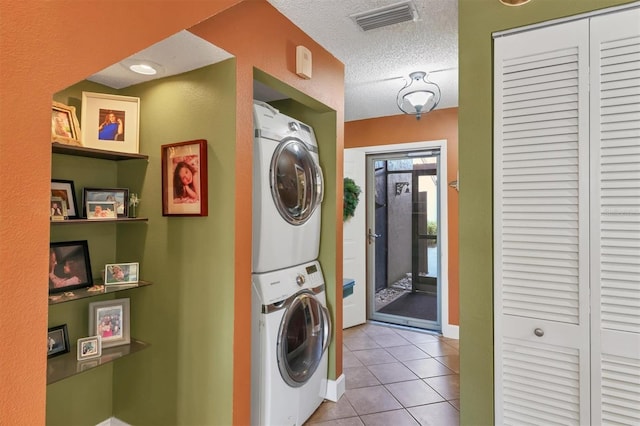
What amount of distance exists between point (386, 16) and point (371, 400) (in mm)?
2619

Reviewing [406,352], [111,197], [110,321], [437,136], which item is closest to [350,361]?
[406,352]

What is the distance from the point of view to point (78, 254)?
1857 mm

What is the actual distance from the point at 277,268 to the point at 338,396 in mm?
1217

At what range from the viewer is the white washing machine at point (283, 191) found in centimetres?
193

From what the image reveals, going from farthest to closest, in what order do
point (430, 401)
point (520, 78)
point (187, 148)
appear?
point (430, 401)
point (187, 148)
point (520, 78)

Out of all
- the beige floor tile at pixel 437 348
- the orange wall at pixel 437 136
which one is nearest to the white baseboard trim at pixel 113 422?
the beige floor tile at pixel 437 348

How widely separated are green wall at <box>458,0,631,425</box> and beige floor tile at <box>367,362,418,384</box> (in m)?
1.39

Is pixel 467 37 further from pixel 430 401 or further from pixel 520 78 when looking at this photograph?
pixel 430 401

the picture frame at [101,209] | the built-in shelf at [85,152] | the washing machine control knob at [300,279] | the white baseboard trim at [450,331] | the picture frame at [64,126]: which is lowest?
the white baseboard trim at [450,331]

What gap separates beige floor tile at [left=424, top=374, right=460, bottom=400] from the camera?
2691 mm

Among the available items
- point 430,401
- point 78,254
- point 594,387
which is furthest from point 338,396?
point 78,254

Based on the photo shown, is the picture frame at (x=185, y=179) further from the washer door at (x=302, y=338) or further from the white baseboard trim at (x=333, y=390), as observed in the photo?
the white baseboard trim at (x=333, y=390)

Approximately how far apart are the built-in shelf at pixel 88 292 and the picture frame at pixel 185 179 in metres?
0.43

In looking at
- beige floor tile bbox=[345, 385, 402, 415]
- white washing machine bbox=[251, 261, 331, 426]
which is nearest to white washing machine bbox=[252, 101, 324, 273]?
white washing machine bbox=[251, 261, 331, 426]
